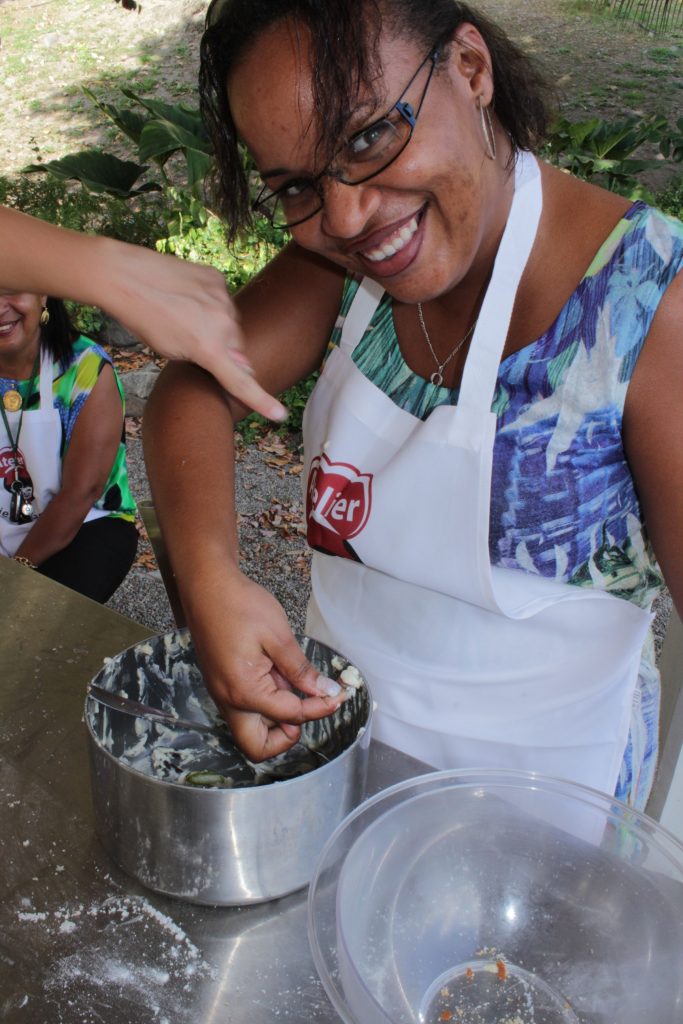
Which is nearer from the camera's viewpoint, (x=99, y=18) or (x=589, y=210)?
(x=589, y=210)

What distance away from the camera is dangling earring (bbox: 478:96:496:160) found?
3.98ft

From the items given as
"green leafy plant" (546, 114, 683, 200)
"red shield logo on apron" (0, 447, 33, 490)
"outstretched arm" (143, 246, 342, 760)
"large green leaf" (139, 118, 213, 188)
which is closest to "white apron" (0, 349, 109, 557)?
"red shield logo on apron" (0, 447, 33, 490)

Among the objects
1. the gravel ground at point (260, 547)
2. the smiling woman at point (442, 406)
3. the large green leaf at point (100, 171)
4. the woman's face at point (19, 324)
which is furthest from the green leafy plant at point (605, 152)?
the smiling woman at point (442, 406)

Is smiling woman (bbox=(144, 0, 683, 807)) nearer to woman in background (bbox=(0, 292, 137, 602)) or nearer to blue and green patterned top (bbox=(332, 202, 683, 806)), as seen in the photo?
blue and green patterned top (bbox=(332, 202, 683, 806))

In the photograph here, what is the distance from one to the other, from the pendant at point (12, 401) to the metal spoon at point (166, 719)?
1652 millimetres

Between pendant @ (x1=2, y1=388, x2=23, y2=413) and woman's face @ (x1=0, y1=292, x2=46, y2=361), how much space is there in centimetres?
10

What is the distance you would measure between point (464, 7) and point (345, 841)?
3.43 feet

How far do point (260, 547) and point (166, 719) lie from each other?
2866mm

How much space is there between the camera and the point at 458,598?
4.50 ft

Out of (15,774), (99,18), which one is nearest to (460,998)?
(15,774)

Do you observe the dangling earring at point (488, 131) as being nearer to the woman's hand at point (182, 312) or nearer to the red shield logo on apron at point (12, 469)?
the woman's hand at point (182, 312)

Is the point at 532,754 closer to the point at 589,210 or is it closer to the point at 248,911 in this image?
the point at 248,911

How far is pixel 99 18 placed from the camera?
1075 cm

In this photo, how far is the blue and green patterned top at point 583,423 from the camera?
1186 millimetres
